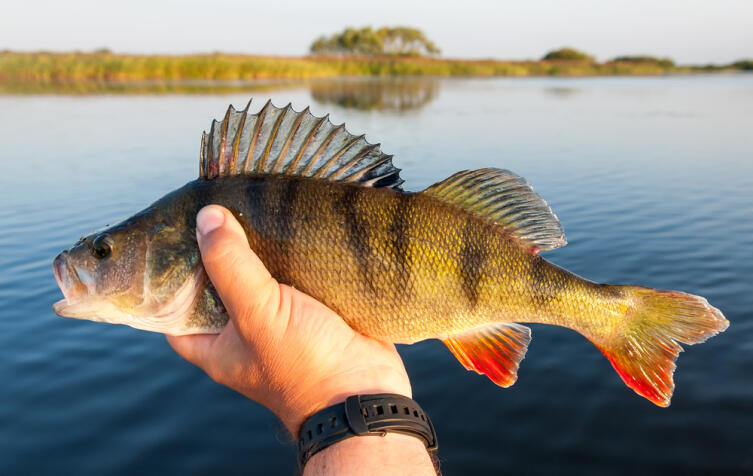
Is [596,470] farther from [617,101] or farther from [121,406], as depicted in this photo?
[617,101]

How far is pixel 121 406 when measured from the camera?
4891 mm

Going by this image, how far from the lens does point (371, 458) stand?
73.4 inches

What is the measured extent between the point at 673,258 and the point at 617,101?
2547 cm

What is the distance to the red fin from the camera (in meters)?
2.53

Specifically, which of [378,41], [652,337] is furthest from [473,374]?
[378,41]

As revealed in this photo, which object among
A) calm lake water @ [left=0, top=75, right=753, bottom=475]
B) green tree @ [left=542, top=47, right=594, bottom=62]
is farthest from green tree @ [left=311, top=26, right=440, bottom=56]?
calm lake water @ [left=0, top=75, right=753, bottom=475]

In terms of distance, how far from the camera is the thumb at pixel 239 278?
79.9 inches

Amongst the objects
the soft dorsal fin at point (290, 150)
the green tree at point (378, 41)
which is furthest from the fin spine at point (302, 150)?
the green tree at point (378, 41)

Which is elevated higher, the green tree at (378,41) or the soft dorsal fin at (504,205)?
the green tree at (378,41)

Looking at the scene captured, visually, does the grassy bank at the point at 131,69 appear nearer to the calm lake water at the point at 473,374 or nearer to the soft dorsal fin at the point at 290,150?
the calm lake water at the point at 473,374

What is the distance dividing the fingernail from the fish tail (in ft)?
5.90

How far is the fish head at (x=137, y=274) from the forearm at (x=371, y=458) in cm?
96

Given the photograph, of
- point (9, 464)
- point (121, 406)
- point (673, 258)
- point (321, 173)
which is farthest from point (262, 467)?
point (673, 258)

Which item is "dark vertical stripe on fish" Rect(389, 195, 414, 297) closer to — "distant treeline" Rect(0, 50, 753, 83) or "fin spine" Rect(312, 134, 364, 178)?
"fin spine" Rect(312, 134, 364, 178)
